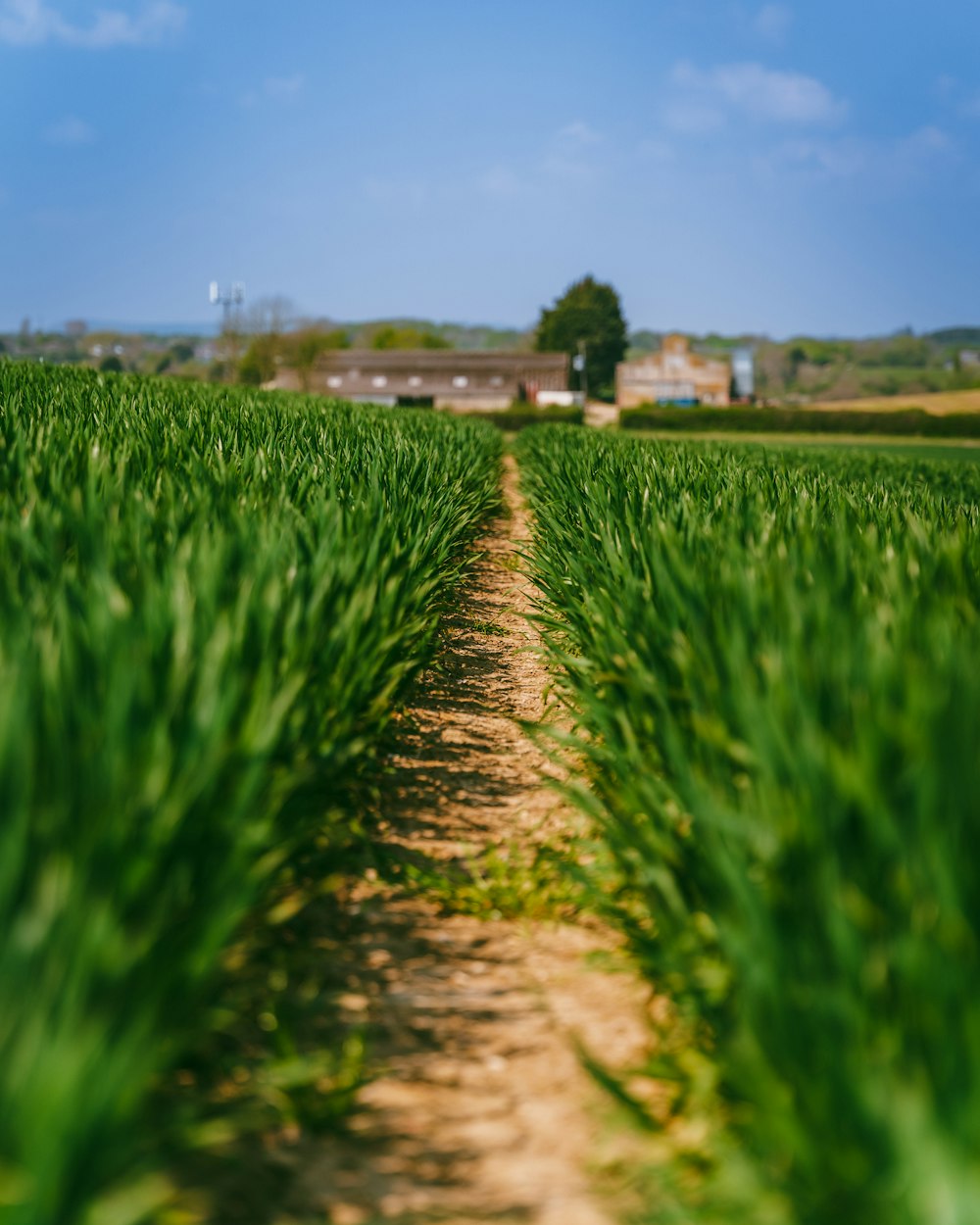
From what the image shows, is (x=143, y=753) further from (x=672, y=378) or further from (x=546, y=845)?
(x=672, y=378)

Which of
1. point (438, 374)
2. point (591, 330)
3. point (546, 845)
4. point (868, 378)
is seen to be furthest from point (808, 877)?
point (868, 378)

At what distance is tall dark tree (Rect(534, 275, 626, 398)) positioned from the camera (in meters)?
112

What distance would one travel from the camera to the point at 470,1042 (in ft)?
6.46

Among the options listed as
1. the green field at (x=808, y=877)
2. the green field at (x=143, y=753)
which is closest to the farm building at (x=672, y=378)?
the green field at (x=143, y=753)

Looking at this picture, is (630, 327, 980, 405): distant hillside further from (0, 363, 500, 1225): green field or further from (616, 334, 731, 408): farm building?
(0, 363, 500, 1225): green field

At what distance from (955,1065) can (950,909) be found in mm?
179

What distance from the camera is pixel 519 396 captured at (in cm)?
8738

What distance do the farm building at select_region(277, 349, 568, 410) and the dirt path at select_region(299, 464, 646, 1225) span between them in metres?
85.0

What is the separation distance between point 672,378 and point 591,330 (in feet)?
52.1

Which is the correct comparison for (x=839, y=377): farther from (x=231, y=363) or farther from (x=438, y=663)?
(x=438, y=663)

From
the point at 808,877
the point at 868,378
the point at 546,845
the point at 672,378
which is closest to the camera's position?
the point at 808,877

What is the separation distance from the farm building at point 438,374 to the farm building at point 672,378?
1188 cm

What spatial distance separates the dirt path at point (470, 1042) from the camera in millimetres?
1562

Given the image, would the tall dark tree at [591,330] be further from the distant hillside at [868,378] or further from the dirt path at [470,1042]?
the dirt path at [470,1042]
